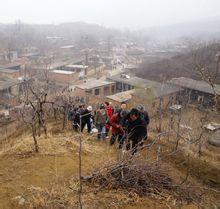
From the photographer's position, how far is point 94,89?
27.5 m

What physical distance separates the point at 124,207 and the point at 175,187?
928 mm

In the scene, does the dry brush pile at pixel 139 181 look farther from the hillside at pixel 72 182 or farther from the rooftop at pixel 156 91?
the rooftop at pixel 156 91

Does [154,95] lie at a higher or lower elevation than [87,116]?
lower

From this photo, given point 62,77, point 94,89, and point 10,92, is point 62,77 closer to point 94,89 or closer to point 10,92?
point 10,92

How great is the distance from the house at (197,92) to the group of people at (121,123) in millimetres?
15549

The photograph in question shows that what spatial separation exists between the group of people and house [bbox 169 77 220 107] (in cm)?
1555

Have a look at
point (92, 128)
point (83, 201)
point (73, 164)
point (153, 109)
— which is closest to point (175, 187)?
point (83, 201)

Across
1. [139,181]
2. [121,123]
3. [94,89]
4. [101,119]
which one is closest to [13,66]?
[94,89]

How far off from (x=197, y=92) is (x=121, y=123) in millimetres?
19024

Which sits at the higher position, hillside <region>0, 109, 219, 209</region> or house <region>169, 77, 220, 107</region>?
hillside <region>0, 109, 219, 209</region>

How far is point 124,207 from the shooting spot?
13.6 feet

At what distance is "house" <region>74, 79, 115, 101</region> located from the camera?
25.7 m

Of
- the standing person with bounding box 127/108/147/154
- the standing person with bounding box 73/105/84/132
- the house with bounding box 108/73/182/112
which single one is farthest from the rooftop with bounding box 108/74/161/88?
the standing person with bounding box 127/108/147/154

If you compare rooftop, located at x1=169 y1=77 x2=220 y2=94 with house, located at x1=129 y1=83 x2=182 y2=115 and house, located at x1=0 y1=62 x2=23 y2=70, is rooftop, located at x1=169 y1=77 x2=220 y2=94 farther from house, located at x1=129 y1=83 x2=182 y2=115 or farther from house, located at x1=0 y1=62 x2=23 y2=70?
house, located at x1=0 y1=62 x2=23 y2=70
